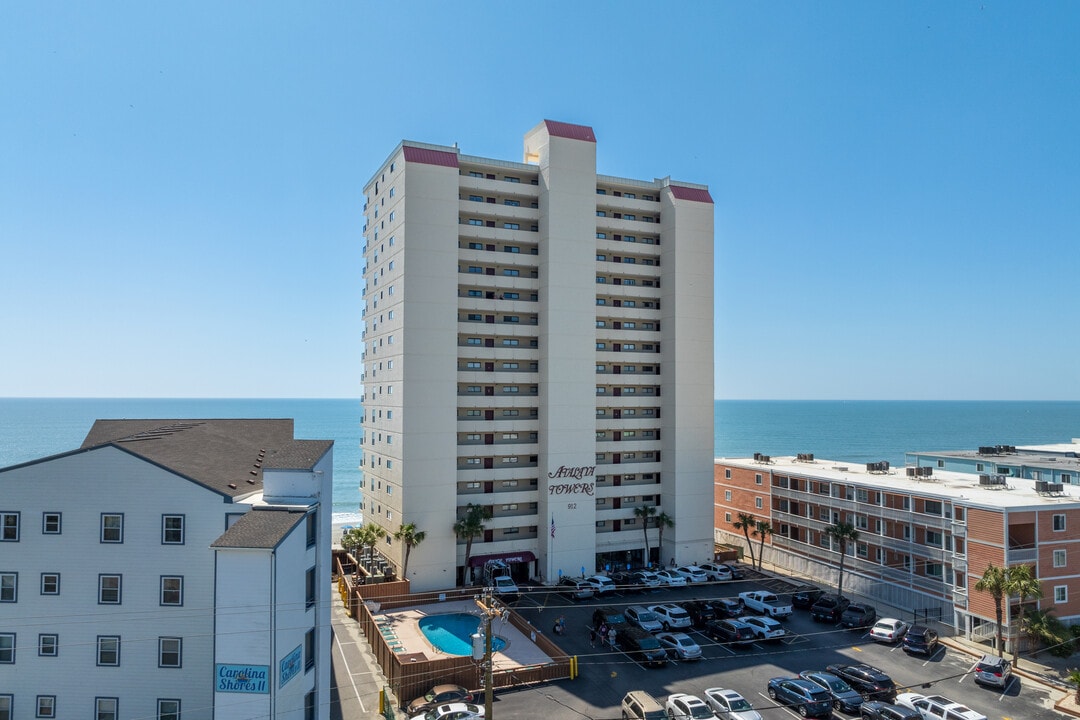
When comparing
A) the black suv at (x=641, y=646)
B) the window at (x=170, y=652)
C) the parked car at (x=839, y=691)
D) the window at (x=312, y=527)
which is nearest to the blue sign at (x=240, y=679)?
the window at (x=312, y=527)

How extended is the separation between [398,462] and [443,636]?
1685cm

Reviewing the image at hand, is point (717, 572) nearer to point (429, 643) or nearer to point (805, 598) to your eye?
point (805, 598)

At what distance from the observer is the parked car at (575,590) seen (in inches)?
2106

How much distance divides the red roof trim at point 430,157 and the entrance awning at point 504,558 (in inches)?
1427

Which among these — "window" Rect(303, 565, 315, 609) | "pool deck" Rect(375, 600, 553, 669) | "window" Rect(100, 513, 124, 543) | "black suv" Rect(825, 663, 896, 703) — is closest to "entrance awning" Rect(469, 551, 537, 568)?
"pool deck" Rect(375, 600, 553, 669)

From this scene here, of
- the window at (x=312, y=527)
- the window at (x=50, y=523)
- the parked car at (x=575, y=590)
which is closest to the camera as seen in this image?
the window at (x=312, y=527)

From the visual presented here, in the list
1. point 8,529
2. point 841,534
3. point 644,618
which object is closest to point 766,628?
point 644,618

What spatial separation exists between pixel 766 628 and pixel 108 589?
129 feet

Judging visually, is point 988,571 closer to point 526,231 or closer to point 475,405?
point 475,405

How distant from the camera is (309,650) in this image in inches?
1175

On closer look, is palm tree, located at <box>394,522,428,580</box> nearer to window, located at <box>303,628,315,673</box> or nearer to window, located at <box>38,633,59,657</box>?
window, located at <box>303,628,315,673</box>

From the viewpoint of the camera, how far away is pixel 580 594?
53469 mm

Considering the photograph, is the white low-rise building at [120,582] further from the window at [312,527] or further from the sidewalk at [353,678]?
the sidewalk at [353,678]

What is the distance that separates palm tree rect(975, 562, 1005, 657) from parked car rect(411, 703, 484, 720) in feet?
106
